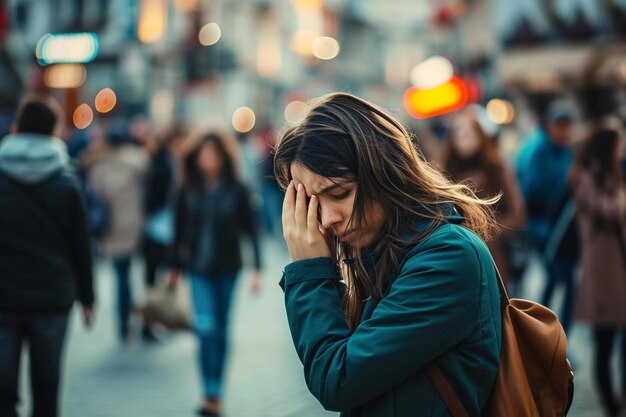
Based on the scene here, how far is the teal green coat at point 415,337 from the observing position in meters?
2.19

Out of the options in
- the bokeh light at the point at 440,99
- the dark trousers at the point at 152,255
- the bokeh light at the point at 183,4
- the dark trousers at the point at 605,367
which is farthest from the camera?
the bokeh light at the point at 183,4

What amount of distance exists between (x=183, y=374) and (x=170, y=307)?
0.57m

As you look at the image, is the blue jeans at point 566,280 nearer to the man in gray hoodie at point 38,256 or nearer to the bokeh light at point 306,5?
the man in gray hoodie at point 38,256

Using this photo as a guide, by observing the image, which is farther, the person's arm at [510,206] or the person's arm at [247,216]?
the person's arm at [247,216]

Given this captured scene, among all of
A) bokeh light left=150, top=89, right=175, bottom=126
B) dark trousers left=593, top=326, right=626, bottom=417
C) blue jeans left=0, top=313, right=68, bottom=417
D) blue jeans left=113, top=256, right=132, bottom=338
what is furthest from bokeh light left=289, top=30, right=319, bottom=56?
blue jeans left=0, top=313, right=68, bottom=417

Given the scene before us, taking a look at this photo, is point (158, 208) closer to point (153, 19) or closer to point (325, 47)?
point (153, 19)

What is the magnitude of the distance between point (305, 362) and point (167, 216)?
8332mm

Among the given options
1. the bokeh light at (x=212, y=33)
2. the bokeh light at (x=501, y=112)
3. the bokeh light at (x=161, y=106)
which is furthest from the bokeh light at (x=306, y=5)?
the bokeh light at (x=501, y=112)

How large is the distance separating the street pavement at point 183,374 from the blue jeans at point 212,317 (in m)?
0.29

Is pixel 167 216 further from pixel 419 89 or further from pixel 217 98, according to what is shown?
pixel 217 98

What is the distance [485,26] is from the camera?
3981 cm

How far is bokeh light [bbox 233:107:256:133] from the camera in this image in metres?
48.8

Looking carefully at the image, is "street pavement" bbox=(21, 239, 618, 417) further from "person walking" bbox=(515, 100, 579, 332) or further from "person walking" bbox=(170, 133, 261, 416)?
"person walking" bbox=(515, 100, 579, 332)

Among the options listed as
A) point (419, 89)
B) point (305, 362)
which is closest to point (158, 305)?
point (305, 362)
